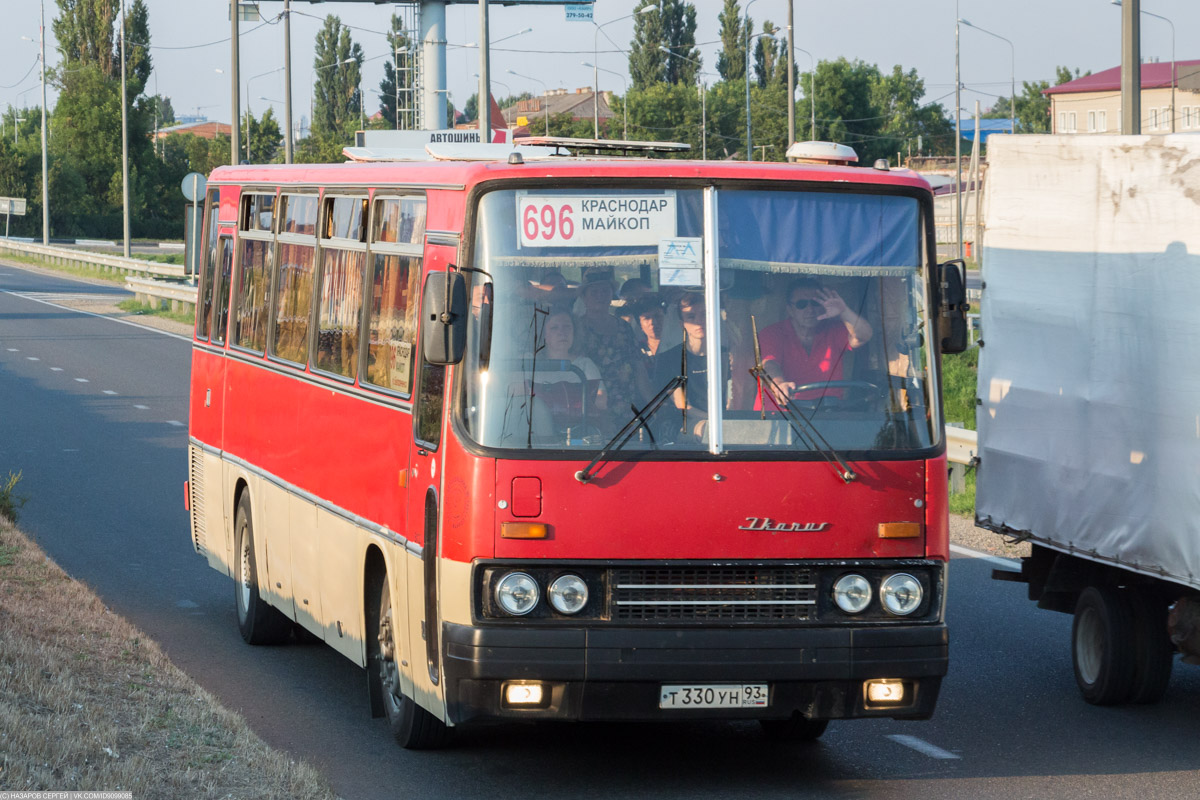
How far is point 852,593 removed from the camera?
686cm

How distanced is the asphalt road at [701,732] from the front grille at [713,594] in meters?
0.86

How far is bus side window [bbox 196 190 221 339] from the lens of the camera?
39.2 ft

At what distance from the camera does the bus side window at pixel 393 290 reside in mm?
7730

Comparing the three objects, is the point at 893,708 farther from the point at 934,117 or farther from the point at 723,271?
the point at 934,117

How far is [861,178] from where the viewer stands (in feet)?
23.5

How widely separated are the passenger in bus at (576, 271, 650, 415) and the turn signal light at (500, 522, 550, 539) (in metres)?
0.54

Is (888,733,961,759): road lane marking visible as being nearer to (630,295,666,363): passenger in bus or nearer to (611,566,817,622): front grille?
(611,566,817,622): front grille

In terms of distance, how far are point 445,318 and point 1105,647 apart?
4.10 meters

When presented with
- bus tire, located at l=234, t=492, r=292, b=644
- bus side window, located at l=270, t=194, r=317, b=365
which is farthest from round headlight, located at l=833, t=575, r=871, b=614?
bus tire, located at l=234, t=492, r=292, b=644

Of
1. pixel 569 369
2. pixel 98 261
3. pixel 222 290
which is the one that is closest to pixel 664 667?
pixel 569 369

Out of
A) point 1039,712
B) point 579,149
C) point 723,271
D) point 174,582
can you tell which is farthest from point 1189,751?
point 174,582

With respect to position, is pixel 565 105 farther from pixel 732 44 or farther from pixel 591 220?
pixel 591 220

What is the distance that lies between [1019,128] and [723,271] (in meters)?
123

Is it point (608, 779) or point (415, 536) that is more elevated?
point (415, 536)
